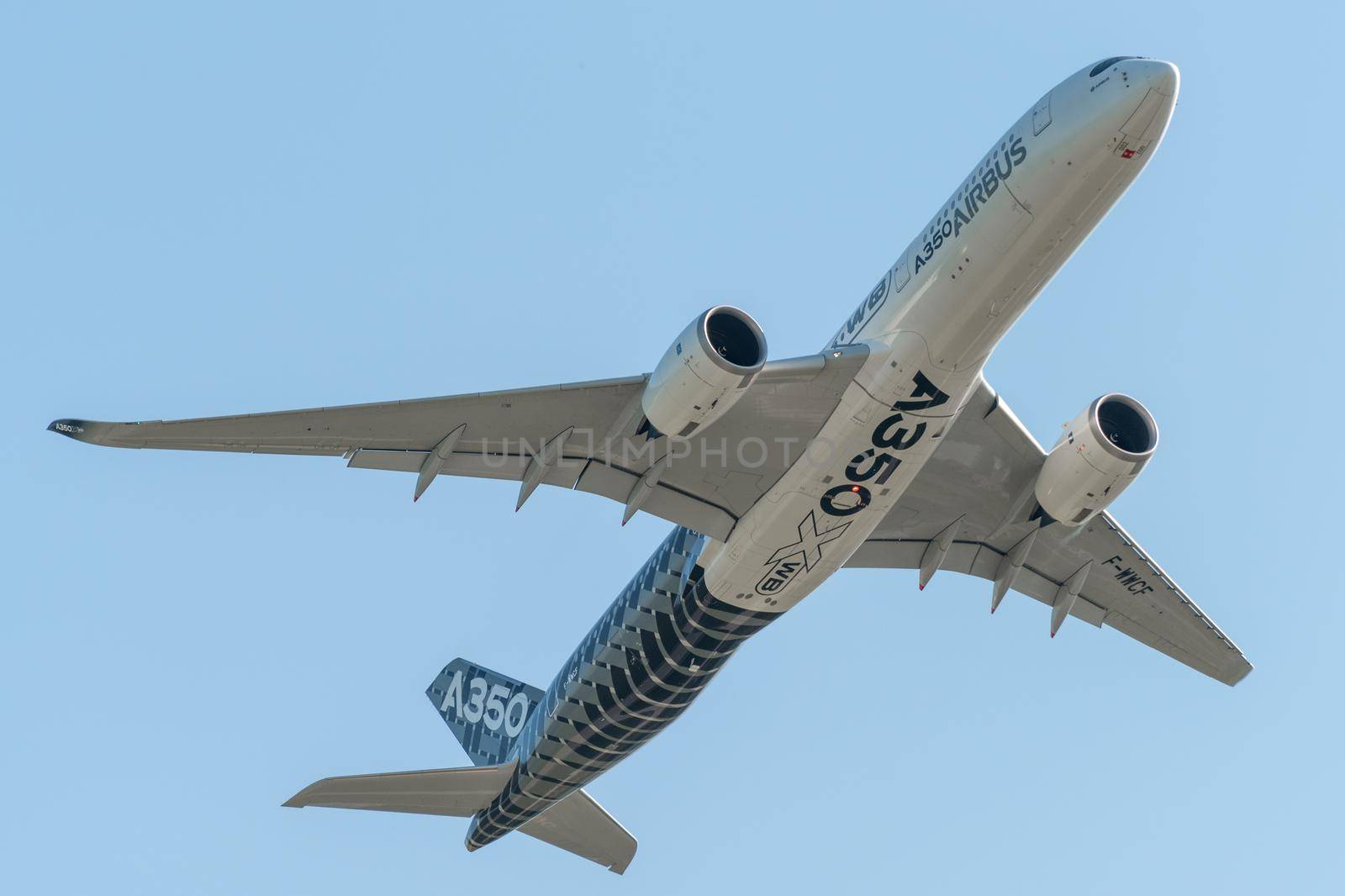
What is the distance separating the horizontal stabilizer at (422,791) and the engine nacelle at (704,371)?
39.7ft

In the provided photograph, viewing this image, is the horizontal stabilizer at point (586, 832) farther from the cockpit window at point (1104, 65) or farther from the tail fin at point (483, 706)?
the cockpit window at point (1104, 65)

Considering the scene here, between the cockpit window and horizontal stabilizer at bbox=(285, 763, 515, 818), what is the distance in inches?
746

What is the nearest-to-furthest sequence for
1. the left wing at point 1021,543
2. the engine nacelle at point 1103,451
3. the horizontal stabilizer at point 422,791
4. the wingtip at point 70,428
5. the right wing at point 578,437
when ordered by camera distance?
the wingtip at point 70,428
the right wing at point 578,437
the engine nacelle at point 1103,451
the left wing at point 1021,543
the horizontal stabilizer at point 422,791

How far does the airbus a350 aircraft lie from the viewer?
22.0m

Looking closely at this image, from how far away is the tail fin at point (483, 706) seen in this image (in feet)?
112

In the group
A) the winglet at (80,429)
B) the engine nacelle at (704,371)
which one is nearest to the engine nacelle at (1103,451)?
the engine nacelle at (704,371)

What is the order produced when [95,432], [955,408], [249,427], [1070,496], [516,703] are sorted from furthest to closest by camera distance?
1. [516,703]
2. [1070,496]
3. [955,408]
4. [249,427]
5. [95,432]

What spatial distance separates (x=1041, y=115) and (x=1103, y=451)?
6.76m

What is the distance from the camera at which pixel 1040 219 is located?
71.5ft

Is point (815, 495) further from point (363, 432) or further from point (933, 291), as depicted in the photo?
point (363, 432)

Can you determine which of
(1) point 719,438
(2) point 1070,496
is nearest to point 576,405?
(1) point 719,438

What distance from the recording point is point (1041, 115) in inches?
861

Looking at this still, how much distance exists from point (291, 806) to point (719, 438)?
40.0 ft

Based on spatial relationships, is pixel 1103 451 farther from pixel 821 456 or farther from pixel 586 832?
pixel 586 832
